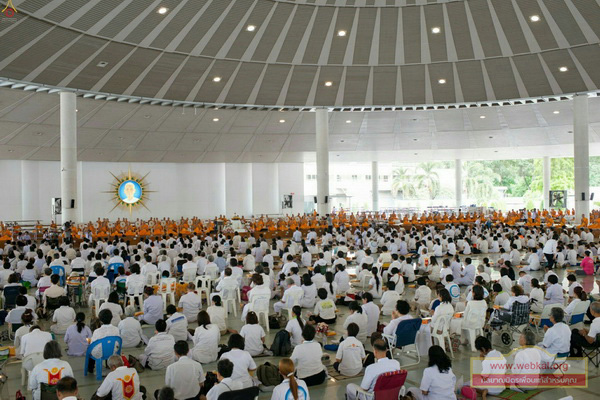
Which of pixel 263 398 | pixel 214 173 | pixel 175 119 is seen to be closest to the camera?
pixel 263 398

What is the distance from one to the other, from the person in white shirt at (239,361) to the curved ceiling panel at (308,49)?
13.4 metres

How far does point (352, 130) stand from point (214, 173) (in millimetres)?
9663

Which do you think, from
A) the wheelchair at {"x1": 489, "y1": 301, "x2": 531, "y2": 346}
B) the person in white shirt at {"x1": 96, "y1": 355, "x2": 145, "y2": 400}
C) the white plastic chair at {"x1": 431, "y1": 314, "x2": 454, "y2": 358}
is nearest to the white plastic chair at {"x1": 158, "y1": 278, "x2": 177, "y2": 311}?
the person in white shirt at {"x1": 96, "y1": 355, "x2": 145, "y2": 400}

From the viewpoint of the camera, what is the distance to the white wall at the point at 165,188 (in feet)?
95.6

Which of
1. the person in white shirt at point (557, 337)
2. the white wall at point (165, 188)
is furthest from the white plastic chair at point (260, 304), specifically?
the white wall at point (165, 188)

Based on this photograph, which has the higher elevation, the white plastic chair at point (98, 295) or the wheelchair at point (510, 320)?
the white plastic chair at point (98, 295)

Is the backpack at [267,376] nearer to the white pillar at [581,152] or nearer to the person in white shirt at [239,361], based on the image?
the person in white shirt at [239,361]

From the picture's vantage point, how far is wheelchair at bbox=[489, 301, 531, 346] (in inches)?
336

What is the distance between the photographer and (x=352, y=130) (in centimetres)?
3219

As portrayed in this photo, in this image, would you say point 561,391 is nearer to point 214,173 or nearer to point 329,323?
point 329,323

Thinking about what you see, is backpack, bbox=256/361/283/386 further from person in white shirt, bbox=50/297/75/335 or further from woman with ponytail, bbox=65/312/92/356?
person in white shirt, bbox=50/297/75/335

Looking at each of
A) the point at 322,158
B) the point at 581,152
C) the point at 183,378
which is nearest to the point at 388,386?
the point at 183,378

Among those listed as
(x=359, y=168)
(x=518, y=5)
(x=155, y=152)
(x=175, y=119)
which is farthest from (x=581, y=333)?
(x=359, y=168)

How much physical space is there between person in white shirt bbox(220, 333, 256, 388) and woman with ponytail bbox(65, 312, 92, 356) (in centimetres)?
312
